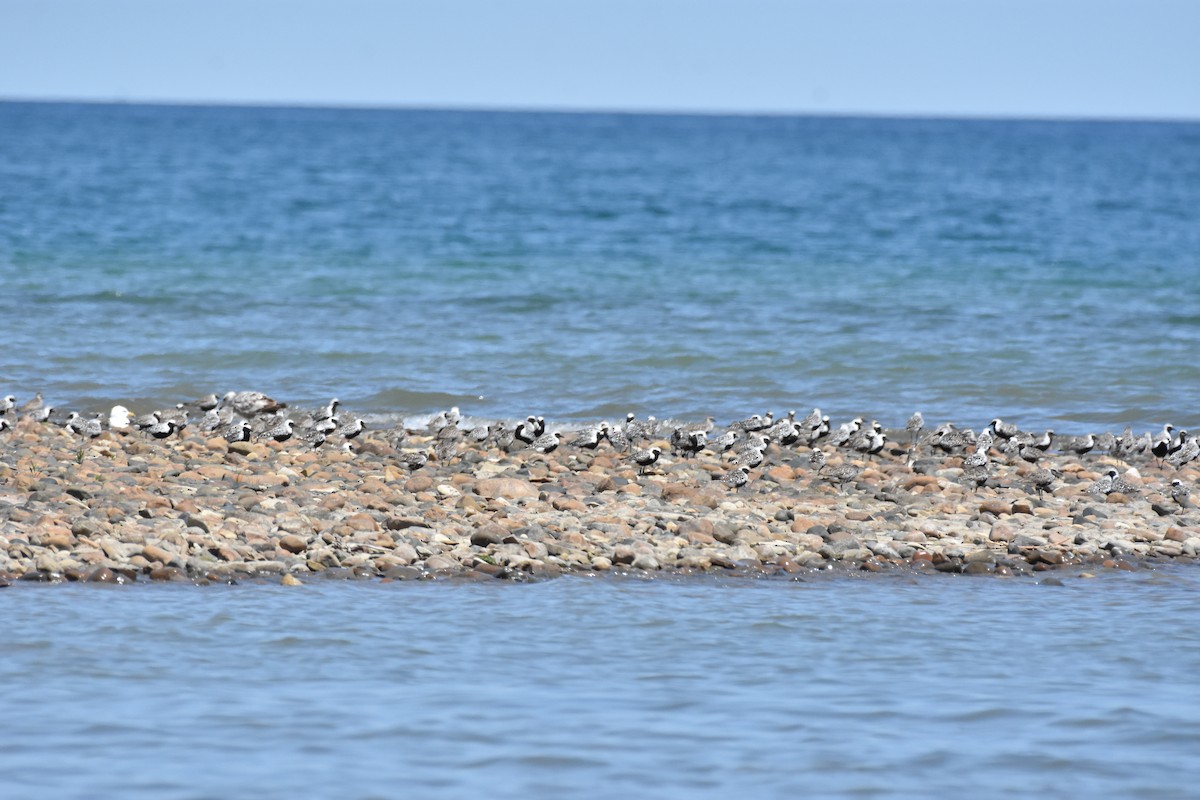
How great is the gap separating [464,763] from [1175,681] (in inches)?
141

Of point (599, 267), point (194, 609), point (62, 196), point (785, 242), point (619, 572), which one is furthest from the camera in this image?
point (62, 196)

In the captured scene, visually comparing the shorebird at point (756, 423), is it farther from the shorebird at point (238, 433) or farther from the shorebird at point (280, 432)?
the shorebird at point (238, 433)

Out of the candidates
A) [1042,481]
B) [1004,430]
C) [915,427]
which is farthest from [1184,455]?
[915,427]

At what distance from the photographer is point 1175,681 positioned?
8094mm

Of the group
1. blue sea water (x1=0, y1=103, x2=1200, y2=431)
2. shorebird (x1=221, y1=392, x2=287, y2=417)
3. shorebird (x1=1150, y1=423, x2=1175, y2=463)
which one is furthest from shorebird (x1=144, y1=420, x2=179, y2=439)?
shorebird (x1=1150, y1=423, x2=1175, y2=463)

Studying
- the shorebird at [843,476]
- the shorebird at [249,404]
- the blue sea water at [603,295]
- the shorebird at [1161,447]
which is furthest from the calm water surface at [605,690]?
the blue sea water at [603,295]

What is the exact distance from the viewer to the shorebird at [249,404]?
15.7m

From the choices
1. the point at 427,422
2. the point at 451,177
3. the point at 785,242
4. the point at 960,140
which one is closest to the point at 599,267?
the point at 785,242

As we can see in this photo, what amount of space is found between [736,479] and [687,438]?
135cm

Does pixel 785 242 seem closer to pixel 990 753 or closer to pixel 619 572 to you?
pixel 619 572

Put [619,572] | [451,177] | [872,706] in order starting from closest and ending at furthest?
[872,706], [619,572], [451,177]

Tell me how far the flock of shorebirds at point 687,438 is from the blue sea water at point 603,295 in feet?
5.94

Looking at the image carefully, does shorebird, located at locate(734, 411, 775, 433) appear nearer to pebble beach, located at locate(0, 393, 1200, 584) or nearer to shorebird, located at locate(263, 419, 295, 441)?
pebble beach, located at locate(0, 393, 1200, 584)

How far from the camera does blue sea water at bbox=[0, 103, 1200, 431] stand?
725 inches
